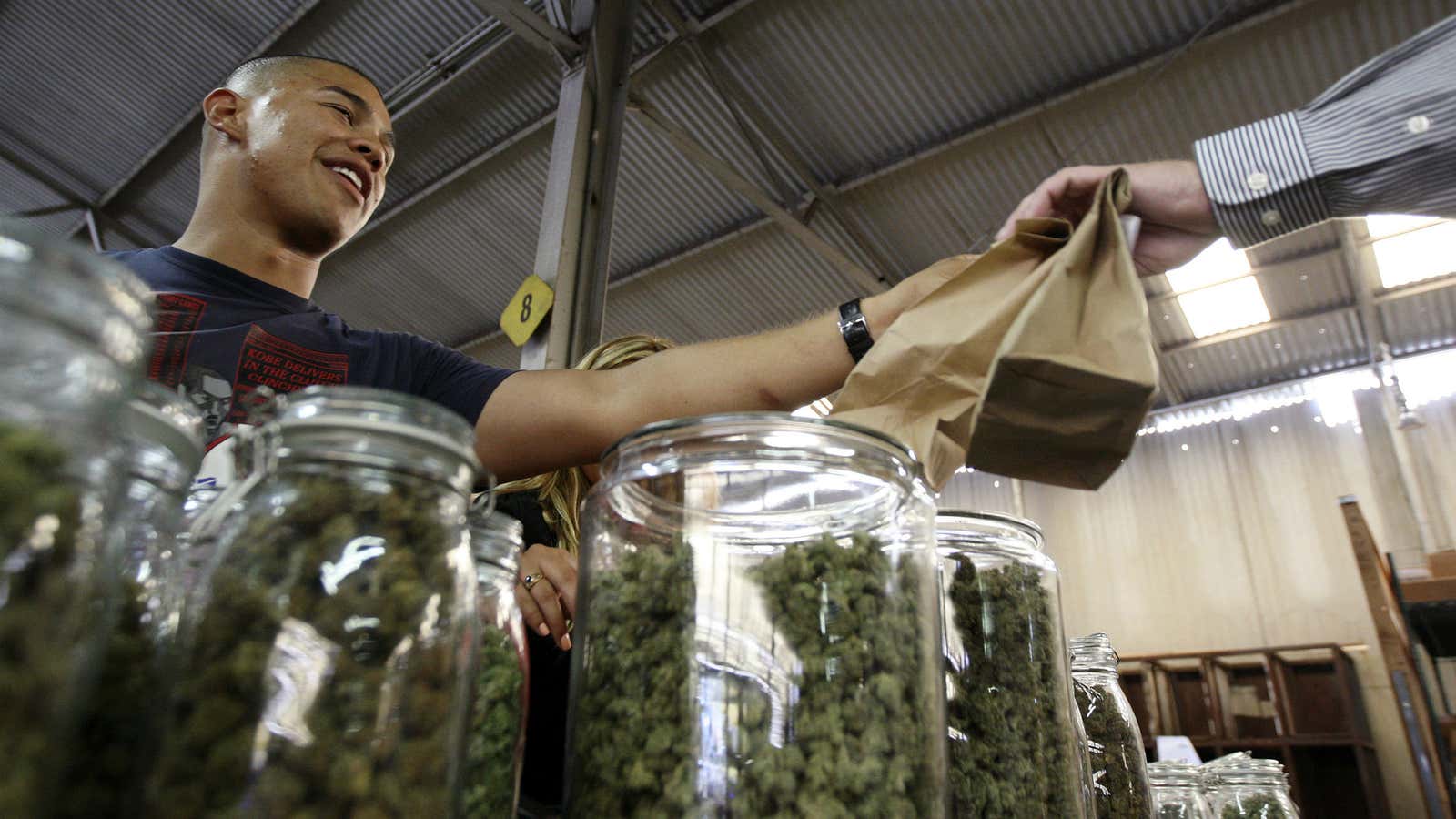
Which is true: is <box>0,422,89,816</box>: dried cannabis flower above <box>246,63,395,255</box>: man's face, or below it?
below

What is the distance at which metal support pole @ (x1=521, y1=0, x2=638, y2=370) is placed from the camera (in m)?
3.02

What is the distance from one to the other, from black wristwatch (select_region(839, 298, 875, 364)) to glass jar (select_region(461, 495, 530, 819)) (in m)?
0.65

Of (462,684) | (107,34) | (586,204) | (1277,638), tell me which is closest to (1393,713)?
(1277,638)

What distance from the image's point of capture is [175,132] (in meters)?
4.98

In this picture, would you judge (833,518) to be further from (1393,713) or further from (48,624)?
(1393,713)

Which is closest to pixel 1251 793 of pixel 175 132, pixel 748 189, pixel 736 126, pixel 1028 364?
pixel 1028 364

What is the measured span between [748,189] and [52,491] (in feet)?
14.8

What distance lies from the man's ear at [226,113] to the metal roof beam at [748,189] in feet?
9.57

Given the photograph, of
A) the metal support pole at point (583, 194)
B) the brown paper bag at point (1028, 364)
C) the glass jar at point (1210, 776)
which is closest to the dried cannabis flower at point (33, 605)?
the brown paper bag at point (1028, 364)

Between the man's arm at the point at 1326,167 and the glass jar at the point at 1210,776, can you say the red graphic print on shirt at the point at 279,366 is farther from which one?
the glass jar at the point at 1210,776

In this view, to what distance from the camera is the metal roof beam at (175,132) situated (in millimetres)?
4254

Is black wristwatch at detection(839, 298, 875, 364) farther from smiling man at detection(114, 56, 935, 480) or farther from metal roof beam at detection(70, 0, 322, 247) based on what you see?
metal roof beam at detection(70, 0, 322, 247)

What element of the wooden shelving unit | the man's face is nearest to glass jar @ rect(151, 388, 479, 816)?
the man's face

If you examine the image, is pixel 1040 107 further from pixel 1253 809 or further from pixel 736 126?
pixel 1253 809
